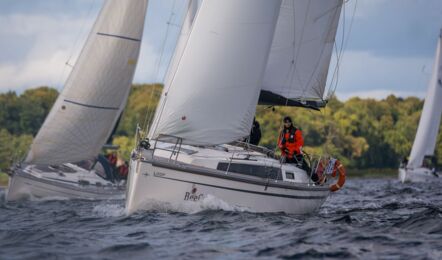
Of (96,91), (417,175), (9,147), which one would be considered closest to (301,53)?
(96,91)

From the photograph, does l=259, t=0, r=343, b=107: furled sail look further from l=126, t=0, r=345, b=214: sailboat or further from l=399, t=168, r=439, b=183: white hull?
l=399, t=168, r=439, b=183: white hull

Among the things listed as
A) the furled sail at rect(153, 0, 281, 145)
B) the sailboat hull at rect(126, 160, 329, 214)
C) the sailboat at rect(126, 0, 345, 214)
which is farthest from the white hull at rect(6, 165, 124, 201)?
the furled sail at rect(153, 0, 281, 145)

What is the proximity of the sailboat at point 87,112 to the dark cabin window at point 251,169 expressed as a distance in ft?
38.8

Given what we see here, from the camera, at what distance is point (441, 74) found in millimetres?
61000

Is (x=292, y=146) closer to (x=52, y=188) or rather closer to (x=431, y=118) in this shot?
(x=52, y=188)

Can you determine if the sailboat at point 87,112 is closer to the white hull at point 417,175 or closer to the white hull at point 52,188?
the white hull at point 52,188

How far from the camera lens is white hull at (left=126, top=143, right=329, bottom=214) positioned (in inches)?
738

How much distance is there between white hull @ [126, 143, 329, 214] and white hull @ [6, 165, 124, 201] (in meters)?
11.9

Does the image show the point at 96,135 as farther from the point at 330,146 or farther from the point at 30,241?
the point at 330,146

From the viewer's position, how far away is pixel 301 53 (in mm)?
24844

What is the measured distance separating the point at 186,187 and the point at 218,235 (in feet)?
10.9

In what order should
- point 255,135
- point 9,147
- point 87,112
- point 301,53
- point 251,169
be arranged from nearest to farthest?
point 251,169 < point 255,135 < point 301,53 < point 87,112 < point 9,147

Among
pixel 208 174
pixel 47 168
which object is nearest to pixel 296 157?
pixel 208 174

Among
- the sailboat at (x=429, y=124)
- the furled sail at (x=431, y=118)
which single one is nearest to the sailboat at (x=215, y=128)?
the sailboat at (x=429, y=124)
